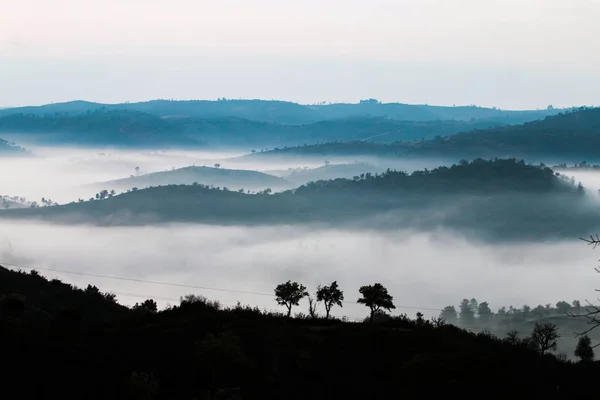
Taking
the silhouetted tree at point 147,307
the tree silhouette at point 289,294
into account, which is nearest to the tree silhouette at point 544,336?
the tree silhouette at point 289,294

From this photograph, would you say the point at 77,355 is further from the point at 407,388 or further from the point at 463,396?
the point at 463,396

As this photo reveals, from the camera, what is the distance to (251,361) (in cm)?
4200

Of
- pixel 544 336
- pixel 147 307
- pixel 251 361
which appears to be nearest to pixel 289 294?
pixel 147 307

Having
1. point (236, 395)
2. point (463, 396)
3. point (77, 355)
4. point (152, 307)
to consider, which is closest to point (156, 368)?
point (77, 355)

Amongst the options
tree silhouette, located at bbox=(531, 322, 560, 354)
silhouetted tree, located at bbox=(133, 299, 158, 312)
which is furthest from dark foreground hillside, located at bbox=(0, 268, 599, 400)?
tree silhouette, located at bbox=(531, 322, 560, 354)

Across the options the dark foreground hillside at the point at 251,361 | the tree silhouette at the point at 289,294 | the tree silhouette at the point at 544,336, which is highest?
the tree silhouette at the point at 289,294

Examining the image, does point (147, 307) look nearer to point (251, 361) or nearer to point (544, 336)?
point (251, 361)

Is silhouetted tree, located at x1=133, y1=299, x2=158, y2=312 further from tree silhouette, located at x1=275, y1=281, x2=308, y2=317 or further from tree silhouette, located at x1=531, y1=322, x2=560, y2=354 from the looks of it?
tree silhouette, located at x1=531, y1=322, x2=560, y2=354

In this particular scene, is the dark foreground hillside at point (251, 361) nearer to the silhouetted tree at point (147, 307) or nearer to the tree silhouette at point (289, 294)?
the silhouetted tree at point (147, 307)

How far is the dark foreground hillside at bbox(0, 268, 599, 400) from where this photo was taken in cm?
3888

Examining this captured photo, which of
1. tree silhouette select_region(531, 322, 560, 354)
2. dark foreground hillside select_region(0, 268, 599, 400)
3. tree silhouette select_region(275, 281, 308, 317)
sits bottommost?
dark foreground hillside select_region(0, 268, 599, 400)

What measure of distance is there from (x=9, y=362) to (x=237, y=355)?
11.6 meters

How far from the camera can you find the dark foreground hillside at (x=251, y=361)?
128ft

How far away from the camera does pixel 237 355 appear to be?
41250mm
